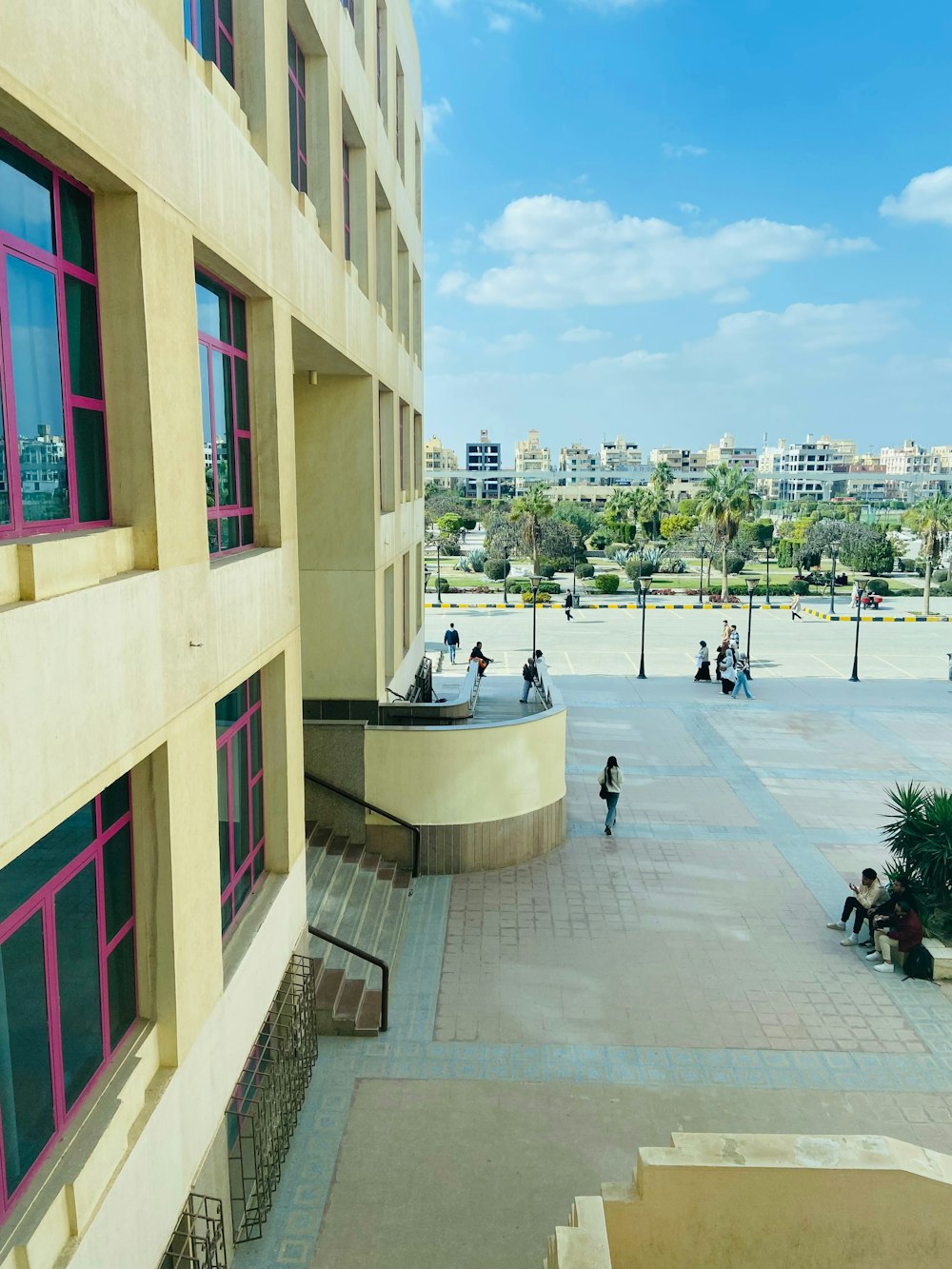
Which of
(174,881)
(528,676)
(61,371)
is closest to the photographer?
(61,371)

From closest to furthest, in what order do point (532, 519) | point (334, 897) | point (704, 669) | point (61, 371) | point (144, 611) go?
1. point (61, 371)
2. point (144, 611)
3. point (334, 897)
4. point (704, 669)
5. point (532, 519)

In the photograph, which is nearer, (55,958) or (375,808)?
(55,958)

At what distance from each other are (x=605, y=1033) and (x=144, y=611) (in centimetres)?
724

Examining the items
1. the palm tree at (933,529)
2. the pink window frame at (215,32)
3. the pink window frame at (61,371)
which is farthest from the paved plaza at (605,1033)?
the palm tree at (933,529)

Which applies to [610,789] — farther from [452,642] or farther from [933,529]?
[933,529]

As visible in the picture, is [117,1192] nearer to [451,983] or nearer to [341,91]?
[451,983]

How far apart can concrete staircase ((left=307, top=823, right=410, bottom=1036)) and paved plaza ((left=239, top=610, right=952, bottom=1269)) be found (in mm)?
257

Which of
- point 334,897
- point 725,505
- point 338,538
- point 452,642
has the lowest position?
point 334,897

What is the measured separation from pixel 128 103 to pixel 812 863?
44.9 feet

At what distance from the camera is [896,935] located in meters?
11.5

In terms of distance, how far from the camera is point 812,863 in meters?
14.8

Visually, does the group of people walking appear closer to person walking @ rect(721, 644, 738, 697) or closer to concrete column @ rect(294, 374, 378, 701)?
person walking @ rect(721, 644, 738, 697)

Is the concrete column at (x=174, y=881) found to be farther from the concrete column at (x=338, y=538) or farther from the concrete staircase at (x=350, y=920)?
the concrete column at (x=338, y=538)

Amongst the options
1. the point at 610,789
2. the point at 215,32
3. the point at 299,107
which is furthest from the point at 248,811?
the point at 610,789
